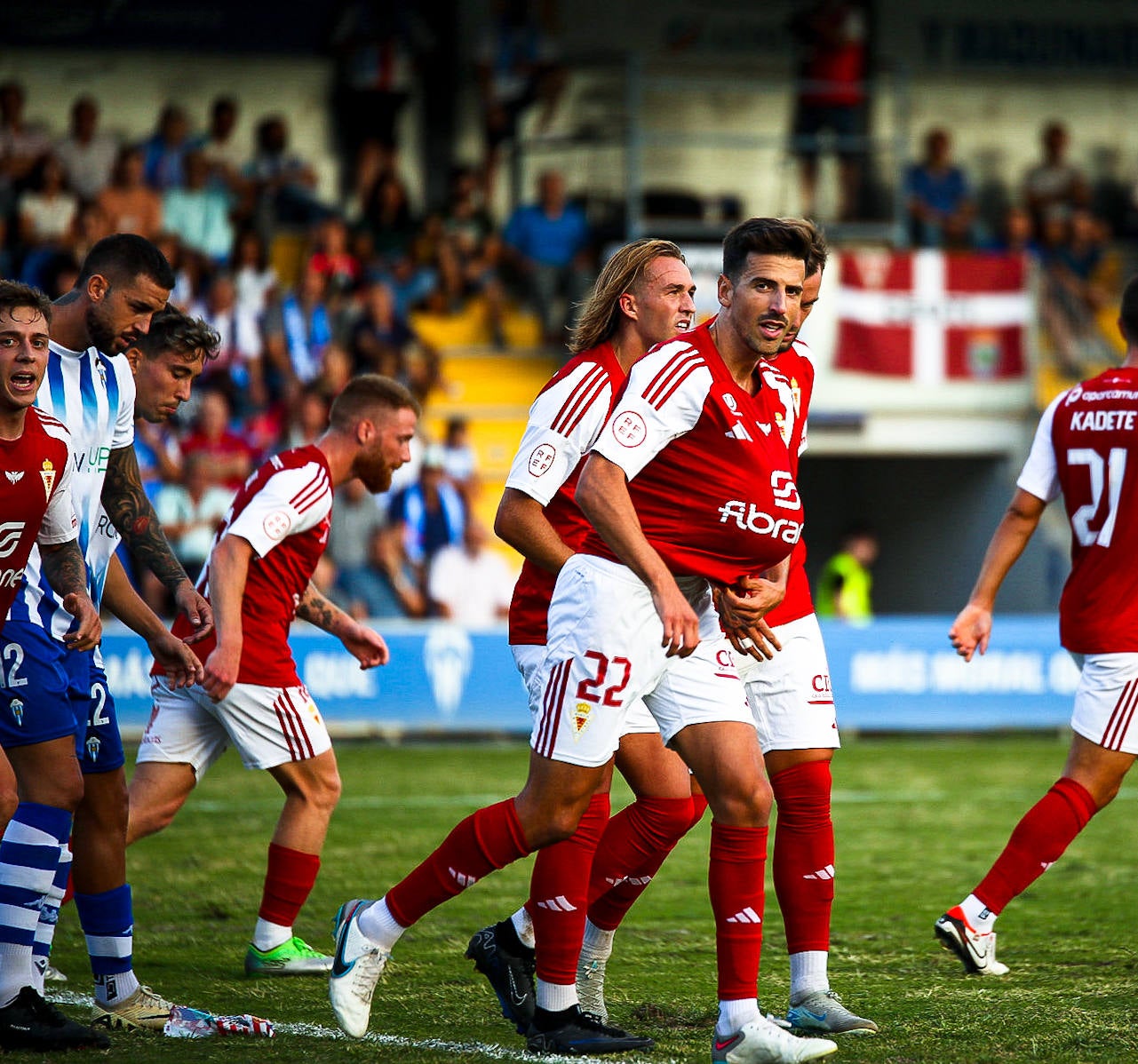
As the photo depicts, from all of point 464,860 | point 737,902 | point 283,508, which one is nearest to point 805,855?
point 737,902

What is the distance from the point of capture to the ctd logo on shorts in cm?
495

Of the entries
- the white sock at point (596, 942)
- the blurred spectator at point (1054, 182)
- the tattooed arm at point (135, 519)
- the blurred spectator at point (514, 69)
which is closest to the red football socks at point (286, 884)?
the tattooed arm at point (135, 519)

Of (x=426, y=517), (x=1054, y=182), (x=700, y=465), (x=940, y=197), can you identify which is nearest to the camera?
(x=700, y=465)

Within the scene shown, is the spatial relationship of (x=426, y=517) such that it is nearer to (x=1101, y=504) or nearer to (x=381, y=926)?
(x=1101, y=504)

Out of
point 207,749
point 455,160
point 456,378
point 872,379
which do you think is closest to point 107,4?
point 455,160

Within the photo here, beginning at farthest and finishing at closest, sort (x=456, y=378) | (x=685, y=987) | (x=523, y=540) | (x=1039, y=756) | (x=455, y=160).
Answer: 1. (x=455, y=160)
2. (x=456, y=378)
3. (x=1039, y=756)
4. (x=685, y=987)
5. (x=523, y=540)

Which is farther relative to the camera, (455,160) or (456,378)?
(455,160)

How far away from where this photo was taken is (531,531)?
5.46 metres

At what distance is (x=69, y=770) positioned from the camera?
512cm

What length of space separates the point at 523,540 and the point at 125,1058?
1877mm

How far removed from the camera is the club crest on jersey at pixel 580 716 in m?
4.79

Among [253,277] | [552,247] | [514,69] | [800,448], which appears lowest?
[800,448]

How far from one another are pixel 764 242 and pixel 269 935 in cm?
304

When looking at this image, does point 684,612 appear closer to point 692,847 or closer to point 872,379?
point 692,847
